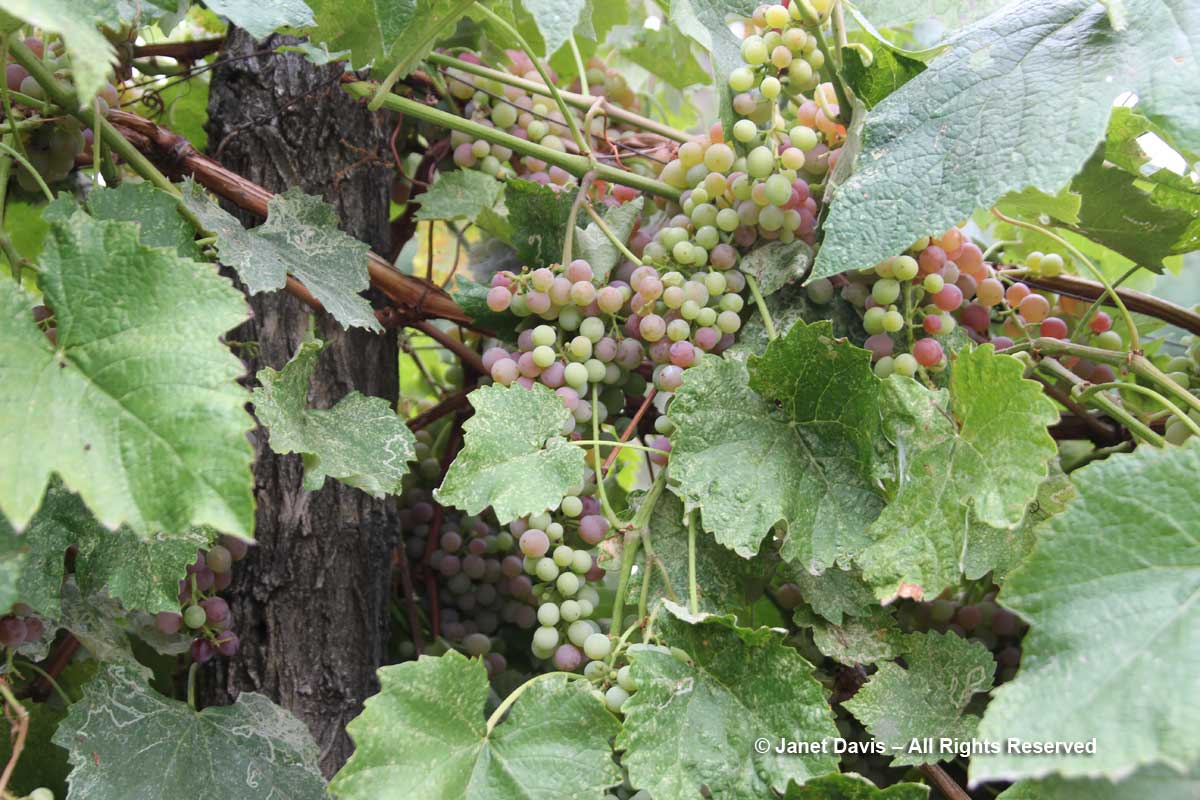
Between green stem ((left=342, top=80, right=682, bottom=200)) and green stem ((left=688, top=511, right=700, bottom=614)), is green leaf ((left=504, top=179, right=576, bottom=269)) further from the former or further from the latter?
green stem ((left=688, top=511, right=700, bottom=614))

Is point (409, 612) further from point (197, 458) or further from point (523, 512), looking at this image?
point (197, 458)

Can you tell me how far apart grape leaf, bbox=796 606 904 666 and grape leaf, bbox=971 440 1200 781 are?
19cm

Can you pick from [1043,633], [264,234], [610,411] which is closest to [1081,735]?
[1043,633]

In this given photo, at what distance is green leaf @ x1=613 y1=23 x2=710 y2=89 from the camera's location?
1.09 metres

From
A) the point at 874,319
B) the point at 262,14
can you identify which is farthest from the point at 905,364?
the point at 262,14

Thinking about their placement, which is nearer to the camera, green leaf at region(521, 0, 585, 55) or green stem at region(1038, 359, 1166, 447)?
green leaf at region(521, 0, 585, 55)

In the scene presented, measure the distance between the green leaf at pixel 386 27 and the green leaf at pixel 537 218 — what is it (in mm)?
132

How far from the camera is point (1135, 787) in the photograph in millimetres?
488

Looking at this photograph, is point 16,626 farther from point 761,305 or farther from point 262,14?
point 761,305

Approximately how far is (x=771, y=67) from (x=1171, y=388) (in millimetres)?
363

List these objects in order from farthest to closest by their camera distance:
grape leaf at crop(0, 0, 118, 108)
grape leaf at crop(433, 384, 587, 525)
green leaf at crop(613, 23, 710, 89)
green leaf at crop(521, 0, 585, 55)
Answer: green leaf at crop(613, 23, 710, 89) → grape leaf at crop(433, 384, 587, 525) → green leaf at crop(521, 0, 585, 55) → grape leaf at crop(0, 0, 118, 108)

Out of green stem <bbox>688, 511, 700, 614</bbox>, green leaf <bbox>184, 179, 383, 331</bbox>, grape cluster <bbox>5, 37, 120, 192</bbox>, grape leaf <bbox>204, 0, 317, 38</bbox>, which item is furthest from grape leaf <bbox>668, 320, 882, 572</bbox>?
grape cluster <bbox>5, 37, 120, 192</bbox>

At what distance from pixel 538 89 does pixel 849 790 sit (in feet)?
2.05

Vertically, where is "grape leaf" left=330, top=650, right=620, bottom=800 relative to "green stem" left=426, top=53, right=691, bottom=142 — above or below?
below
